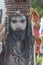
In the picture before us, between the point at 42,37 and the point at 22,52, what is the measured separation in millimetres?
156

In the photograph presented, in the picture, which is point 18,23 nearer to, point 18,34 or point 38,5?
point 18,34

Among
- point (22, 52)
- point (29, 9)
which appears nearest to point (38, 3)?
point (29, 9)

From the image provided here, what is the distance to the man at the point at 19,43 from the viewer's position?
1.31 metres

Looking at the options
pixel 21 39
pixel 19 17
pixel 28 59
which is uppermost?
A: pixel 19 17

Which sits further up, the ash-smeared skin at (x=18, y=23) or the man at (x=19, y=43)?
the ash-smeared skin at (x=18, y=23)

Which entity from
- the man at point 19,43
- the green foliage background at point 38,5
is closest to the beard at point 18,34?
the man at point 19,43

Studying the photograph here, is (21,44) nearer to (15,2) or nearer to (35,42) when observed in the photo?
(35,42)

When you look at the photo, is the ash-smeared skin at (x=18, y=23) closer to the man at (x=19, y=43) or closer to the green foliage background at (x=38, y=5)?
the man at (x=19, y=43)

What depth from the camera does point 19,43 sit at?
133cm

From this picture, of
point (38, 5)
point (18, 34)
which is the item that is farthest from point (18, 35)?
point (38, 5)

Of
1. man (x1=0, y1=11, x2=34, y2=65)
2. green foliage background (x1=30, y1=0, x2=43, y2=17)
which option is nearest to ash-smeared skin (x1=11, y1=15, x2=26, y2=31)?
man (x1=0, y1=11, x2=34, y2=65)

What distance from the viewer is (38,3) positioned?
141 cm

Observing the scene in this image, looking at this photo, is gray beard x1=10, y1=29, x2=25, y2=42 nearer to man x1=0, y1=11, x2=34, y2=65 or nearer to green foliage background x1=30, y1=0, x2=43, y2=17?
man x1=0, y1=11, x2=34, y2=65

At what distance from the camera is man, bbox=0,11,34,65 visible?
1.31 meters
